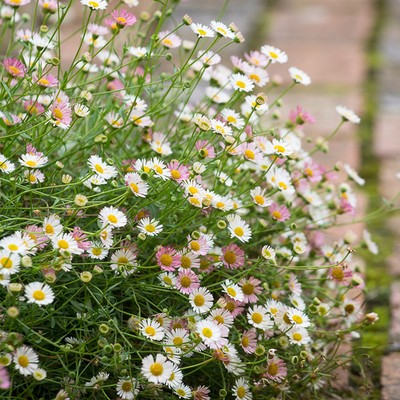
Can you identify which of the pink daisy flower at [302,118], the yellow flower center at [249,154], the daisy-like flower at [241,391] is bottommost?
the daisy-like flower at [241,391]

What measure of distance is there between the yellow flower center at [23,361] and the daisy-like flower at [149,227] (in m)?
0.26

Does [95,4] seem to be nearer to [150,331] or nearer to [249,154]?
[249,154]

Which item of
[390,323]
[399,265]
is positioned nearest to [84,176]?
[390,323]

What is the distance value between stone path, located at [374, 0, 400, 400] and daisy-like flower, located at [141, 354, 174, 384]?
51 cm

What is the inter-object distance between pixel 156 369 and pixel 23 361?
186 mm

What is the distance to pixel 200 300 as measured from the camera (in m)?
1.28

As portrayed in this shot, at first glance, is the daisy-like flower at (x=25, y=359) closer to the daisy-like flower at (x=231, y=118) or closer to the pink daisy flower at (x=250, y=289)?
the pink daisy flower at (x=250, y=289)

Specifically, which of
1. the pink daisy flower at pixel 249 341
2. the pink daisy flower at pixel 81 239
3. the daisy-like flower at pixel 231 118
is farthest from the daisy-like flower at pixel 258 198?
the pink daisy flower at pixel 81 239

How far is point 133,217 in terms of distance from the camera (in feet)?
4.45

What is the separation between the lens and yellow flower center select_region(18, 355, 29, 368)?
1107 millimetres

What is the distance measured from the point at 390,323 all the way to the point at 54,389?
90 centimetres

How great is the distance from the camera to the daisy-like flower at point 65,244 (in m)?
1.14

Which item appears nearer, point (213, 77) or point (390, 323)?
point (213, 77)

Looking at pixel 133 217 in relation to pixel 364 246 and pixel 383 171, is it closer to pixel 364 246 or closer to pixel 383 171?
pixel 364 246
